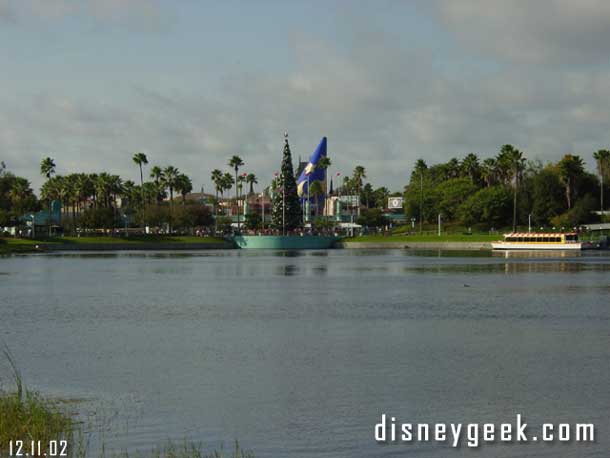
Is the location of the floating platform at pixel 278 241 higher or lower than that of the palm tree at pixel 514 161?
lower

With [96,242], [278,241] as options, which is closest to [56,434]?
[96,242]

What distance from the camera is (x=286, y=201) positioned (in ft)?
603

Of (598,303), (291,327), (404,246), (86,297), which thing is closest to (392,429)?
(291,327)

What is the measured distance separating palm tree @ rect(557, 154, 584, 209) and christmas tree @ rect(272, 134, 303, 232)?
53.0 m

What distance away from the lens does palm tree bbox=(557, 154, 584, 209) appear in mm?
176000

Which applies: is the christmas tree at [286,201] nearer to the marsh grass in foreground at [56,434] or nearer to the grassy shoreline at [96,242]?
the grassy shoreline at [96,242]

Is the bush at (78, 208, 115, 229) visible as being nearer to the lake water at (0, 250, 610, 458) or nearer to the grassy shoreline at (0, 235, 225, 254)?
the grassy shoreline at (0, 235, 225, 254)

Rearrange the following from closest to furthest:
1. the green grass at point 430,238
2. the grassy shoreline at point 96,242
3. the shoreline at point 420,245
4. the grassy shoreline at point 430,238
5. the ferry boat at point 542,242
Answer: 1. the ferry boat at point 542,242
2. the grassy shoreline at point 96,242
3. the shoreline at point 420,245
4. the grassy shoreline at point 430,238
5. the green grass at point 430,238

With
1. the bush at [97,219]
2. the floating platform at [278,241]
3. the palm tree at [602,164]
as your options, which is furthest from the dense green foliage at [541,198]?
the bush at [97,219]

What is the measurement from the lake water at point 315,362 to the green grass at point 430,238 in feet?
344

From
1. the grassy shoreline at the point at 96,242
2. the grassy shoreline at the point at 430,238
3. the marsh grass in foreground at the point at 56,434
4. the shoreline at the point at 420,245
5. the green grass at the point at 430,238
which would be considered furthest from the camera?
the green grass at the point at 430,238

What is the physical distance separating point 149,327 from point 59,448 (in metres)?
24.6

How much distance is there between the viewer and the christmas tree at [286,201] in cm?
18162

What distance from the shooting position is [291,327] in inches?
1748
